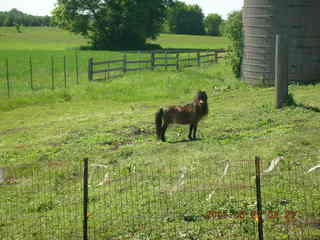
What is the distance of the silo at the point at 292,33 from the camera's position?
955 inches

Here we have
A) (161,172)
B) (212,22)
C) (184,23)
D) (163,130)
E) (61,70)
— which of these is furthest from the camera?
(212,22)

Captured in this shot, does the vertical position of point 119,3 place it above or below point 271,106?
above

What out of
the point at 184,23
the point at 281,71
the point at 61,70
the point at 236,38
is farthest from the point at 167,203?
the point at 184,23

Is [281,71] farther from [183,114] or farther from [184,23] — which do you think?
[184,23]

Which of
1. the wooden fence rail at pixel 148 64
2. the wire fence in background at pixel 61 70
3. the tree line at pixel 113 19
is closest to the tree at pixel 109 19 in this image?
the tree line at pixel 113 19

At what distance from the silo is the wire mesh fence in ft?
44.7

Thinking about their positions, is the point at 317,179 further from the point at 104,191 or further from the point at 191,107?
the point at 191,107

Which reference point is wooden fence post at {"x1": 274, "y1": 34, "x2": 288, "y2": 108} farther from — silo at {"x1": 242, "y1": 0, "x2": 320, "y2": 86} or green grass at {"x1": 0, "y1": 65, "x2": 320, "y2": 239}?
silo at {"x1": 242, "y1": 0, "x2": 320, "y2": 86}

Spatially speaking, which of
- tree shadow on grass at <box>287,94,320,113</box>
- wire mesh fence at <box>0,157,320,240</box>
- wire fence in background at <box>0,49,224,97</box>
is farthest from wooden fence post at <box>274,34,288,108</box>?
wire fence in background at <box>0,49,224,97</box>

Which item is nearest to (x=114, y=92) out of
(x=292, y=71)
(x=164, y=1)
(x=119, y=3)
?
(x=292, y=71)

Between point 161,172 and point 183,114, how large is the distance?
403cm

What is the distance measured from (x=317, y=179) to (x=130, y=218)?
11.8 ft

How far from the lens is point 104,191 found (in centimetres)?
1069

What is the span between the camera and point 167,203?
941cm
